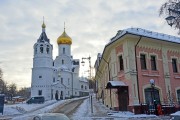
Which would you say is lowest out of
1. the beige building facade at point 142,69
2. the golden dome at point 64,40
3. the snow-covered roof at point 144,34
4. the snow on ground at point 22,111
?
the snow on ground at point 22,111

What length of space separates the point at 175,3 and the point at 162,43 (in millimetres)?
14539

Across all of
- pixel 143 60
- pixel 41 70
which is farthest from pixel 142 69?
pixel 41 70

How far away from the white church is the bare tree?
220 ft

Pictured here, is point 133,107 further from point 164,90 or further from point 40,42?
point 40,42

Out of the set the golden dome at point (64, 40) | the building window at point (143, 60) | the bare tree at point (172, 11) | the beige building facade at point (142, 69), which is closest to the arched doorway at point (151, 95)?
the beige building facade at point (142, 69)

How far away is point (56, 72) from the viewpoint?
94.2 metres

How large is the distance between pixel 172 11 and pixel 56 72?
83494 mm

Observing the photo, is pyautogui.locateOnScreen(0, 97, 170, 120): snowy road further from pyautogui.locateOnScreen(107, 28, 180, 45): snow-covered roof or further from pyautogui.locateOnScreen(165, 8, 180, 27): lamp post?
pyautogui.locateOnScreen(165, 8, 180, 27): lamp post

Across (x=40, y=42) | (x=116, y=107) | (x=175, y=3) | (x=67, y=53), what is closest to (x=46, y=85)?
(x=40, y=42)

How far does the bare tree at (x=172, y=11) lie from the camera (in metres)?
12.5

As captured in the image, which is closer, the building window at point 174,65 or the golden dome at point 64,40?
the building window at point 174,65

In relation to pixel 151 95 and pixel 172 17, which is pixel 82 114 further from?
pixel 172 17

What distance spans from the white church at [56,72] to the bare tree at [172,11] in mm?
67014

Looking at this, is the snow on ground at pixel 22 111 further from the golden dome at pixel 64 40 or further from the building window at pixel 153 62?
the golden dome at pixel 64 40
